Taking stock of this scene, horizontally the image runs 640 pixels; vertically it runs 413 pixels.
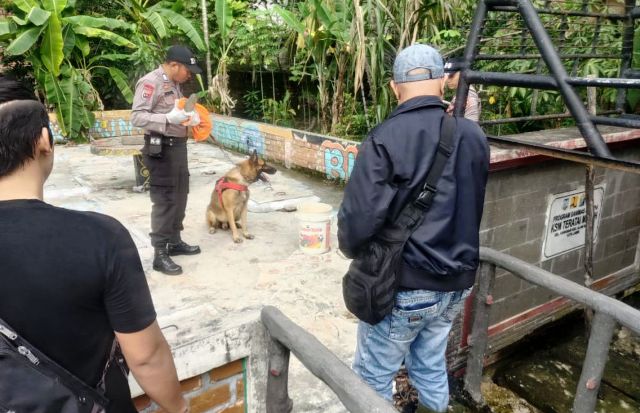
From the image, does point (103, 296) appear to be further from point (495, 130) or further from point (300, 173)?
point (300, 173)

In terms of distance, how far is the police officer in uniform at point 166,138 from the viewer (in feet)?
12.6

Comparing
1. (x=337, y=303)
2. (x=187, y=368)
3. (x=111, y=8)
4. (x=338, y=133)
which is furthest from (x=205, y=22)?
(x=187, y=368)

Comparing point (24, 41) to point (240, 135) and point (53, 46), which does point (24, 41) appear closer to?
point (53, 46)

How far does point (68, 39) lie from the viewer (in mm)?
9727

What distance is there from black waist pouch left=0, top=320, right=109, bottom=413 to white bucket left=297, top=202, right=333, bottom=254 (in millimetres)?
3476

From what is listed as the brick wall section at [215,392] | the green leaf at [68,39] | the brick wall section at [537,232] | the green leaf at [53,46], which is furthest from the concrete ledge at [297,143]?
the brick wall section at [215,392]

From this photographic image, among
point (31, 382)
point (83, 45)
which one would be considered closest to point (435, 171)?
point (31, 382)

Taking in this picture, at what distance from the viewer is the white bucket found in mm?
4609

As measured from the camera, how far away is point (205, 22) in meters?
10.4

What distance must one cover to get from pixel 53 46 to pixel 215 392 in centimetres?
947

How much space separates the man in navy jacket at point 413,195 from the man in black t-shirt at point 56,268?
3.14 ft

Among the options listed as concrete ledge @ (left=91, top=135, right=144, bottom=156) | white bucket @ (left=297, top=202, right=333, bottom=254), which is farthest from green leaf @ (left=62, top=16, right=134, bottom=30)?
white bucket @ (left=297, top=202, right=333, bottom=254)

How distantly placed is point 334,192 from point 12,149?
6.01 meters

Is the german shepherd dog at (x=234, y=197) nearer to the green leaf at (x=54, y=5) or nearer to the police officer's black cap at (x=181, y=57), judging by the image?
the police officer's black cap at (x=181, y=57)
